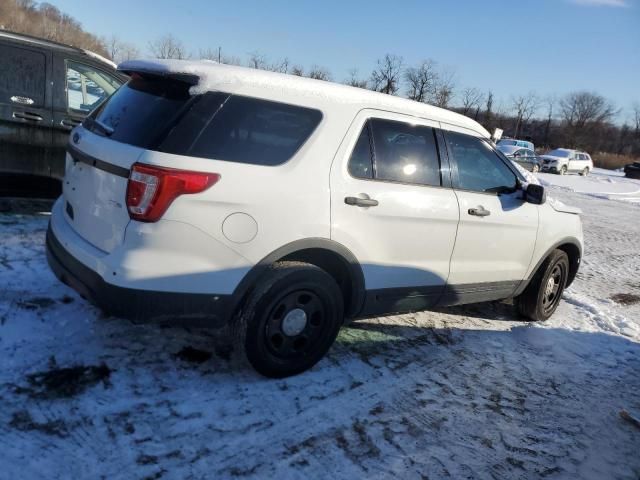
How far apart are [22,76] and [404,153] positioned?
13.6 ft

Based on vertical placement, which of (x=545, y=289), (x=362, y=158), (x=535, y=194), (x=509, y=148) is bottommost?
(x=545, y=289)

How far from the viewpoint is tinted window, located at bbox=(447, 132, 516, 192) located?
13.0 ft

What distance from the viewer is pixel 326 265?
338 centimetres

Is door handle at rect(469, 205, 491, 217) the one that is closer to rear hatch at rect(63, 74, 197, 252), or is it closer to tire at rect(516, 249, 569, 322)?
tire at rect(516, 249, 569, 322)

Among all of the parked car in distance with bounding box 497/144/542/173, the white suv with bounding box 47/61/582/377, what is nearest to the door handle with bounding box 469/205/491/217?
the white suv with bounding box 47/61/582/377

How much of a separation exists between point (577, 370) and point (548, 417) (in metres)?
Result: 0.95

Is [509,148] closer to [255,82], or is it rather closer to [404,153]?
[404,153]

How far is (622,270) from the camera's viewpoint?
7848mm

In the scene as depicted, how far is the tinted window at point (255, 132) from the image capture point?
280 cm

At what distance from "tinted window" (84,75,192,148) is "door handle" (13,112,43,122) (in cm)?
263

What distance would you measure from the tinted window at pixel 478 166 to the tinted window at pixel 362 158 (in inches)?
34.6

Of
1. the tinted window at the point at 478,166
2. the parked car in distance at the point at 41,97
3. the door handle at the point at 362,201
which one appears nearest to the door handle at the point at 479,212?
the tinted window at the point at 478,166

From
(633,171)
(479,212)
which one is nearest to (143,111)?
(479,212)

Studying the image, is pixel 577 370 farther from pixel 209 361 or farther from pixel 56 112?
pixel 56 112
